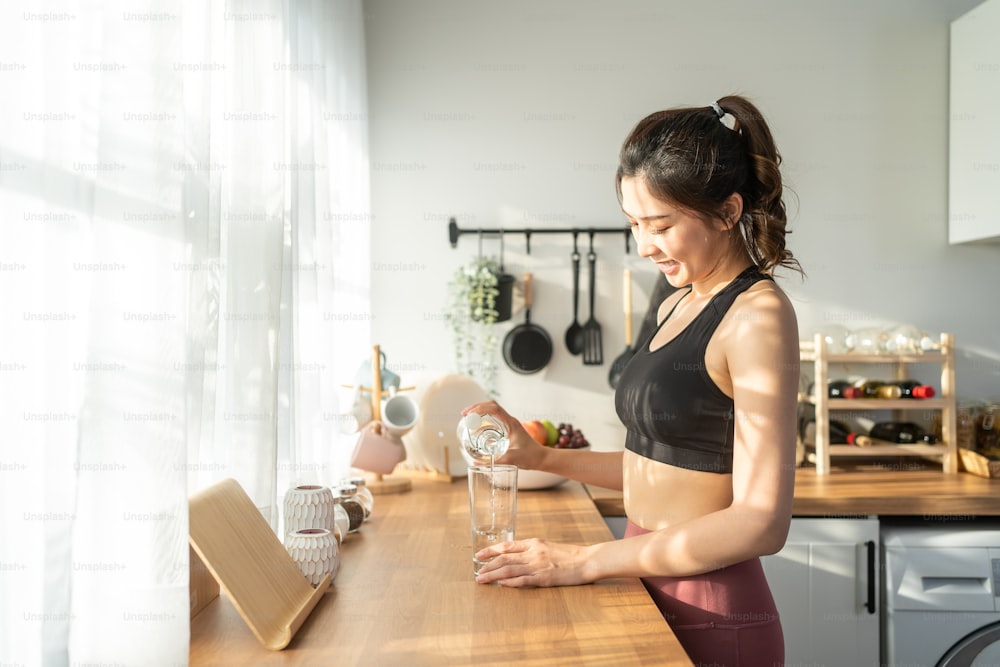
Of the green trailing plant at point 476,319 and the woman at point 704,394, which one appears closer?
the woman at point 704,394

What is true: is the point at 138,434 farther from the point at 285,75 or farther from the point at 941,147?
the point at 941,147

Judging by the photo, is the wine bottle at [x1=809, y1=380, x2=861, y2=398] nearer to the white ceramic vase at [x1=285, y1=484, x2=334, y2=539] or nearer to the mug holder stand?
the mug holder stand

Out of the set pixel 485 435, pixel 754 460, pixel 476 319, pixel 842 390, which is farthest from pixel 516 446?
pixel 842 390

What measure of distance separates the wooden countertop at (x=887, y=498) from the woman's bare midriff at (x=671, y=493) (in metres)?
0.80

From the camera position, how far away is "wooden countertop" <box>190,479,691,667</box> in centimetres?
99

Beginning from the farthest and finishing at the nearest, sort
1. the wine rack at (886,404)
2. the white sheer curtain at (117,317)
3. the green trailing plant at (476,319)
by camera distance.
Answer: the green trailing plant at (476,319), the wine rack at (886,404), the white sheer curtain at (117,317)

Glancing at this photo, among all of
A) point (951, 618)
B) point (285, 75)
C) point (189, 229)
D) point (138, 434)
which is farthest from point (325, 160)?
point (951, 618)

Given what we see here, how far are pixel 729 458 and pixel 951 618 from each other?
1.33 metres

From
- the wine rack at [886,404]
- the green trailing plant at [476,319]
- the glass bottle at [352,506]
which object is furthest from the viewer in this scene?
the green trailing plant at [476,319]

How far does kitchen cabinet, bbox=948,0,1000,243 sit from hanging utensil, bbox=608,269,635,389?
3.49ft

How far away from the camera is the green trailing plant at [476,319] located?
8.72ft

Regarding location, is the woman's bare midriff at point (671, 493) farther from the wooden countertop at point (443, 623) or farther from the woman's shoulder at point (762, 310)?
the woman's shoulder at point (762, 310)

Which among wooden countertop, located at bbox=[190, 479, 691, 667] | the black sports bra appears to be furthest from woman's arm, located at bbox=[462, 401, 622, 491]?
the black sports bra

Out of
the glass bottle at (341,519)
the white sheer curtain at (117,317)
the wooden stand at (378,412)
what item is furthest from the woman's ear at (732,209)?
the wooden stand at (378,412)
